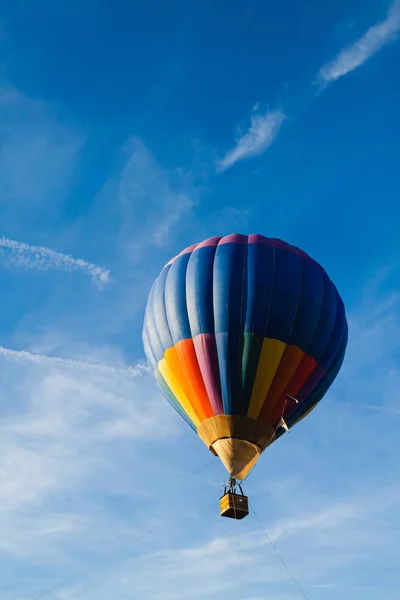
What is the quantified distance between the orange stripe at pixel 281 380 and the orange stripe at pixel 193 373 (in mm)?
1783

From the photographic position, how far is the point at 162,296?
72.6 ft

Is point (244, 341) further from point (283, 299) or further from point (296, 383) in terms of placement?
point (296, 383)

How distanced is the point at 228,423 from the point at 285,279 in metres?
4.77

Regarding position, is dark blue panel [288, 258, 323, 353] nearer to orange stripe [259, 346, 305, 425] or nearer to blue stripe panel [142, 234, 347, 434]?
blue stripe panel [142, 234, 347, 434]

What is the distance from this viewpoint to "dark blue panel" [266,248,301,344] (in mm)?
20594

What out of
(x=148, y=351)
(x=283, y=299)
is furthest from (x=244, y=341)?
(x=148, y=351)

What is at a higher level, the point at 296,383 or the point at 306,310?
the point at 306,310

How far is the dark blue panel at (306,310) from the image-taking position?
820 inches

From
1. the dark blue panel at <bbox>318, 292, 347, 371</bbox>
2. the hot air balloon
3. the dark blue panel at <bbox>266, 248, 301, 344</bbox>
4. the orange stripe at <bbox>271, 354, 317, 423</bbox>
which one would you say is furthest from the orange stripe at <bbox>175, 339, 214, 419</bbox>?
the dark blue panel at <bbox>318, 292, 347, 371</bbox>

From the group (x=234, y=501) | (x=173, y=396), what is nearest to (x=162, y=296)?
(x=173, y=396)

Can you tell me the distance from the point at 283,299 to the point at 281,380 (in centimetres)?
246

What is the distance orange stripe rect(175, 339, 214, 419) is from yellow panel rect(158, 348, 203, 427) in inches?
10.4

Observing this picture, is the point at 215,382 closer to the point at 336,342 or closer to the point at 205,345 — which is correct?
the point at 205,345

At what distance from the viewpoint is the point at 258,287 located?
20.8 meters
